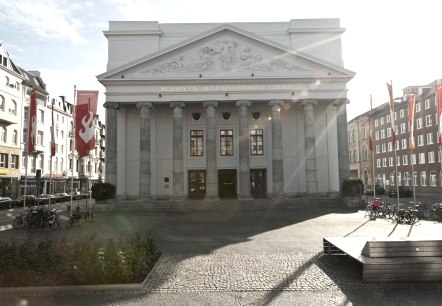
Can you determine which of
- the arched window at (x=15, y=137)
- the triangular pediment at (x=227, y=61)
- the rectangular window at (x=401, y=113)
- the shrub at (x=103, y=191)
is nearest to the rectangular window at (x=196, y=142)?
the triangular pediment at (x=227, y=61)

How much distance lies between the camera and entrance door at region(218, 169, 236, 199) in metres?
41.0

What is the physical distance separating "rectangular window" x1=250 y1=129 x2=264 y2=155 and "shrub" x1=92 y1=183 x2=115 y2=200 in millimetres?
15312

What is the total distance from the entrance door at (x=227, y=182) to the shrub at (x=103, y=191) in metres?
11.8

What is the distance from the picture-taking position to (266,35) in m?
43.7

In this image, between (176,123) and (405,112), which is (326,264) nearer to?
(176,123)

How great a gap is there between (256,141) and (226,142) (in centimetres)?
326

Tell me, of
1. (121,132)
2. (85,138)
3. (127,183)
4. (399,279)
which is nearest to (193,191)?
(127,183)

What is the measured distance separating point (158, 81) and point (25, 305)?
101 feet

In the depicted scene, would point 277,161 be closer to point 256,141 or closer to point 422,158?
point 256,141

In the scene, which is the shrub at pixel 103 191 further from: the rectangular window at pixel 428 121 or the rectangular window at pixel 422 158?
the rectangular window at pixel 422 158

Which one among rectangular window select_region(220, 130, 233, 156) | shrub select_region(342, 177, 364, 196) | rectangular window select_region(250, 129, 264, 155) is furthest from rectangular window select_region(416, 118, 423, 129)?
rectangular window select_region(220, 130, 233, 156)

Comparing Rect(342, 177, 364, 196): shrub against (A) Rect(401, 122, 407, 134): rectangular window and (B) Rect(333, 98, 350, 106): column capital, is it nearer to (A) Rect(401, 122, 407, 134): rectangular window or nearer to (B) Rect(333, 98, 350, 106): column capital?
(B) Rect(333, 98, 350, 106): column capital

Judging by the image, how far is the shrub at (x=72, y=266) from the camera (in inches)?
356

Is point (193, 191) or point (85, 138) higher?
point (85, 138)
